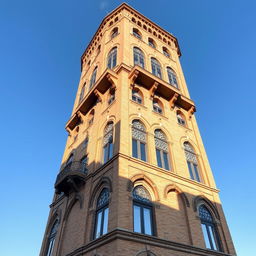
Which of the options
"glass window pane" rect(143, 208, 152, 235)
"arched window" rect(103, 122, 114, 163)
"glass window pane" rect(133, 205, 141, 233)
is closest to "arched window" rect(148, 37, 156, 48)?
"arched window" rect(103, 122, 114, 163)

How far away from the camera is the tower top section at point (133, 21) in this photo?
2952cm

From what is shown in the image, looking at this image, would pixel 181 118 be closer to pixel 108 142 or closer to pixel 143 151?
pixel 143 151

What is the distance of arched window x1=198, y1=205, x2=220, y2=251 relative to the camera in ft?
45.1

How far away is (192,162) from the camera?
1820cm

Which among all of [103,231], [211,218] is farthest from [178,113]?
[103,231]

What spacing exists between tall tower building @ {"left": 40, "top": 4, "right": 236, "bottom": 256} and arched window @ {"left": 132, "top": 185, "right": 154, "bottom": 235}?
52mm

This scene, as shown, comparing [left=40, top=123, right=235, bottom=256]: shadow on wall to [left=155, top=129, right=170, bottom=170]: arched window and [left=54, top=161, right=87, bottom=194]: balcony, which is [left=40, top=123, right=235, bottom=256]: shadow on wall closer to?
[left=54, top=161, right=87, bottom=194]: balcony

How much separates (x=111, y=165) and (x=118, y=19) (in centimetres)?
2196

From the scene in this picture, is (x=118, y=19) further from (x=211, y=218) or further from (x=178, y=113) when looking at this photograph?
(x=211, y=218)

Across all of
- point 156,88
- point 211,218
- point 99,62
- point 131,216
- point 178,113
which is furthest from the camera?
point 99,62

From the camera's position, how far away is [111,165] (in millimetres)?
13742

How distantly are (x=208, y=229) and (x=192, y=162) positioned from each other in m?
5.17

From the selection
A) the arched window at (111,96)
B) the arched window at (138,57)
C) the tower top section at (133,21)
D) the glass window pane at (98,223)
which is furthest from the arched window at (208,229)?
the tower top section at (133,21)

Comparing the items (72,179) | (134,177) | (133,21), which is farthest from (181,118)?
(133,21)
